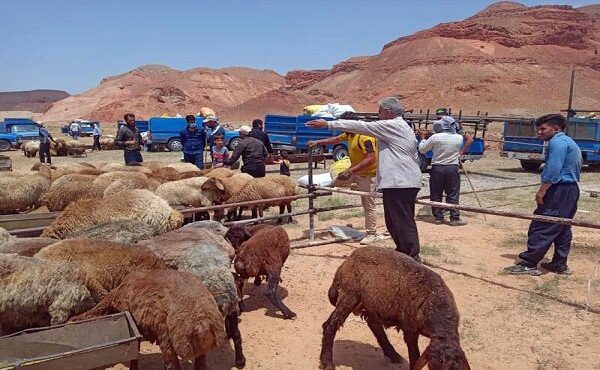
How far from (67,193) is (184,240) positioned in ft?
13.4

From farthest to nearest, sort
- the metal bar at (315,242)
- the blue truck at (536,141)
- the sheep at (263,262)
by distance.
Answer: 1. the blue truck at (536,141)
2. the metal bar at (315,242)
3. the sheep at (263,262)

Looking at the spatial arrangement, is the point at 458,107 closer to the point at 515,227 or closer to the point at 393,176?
the point at 515,227

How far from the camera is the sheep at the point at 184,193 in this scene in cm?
812

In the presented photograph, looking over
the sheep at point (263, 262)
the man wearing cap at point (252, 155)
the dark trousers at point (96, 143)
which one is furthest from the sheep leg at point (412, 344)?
the dark trousers at point (96, 143)

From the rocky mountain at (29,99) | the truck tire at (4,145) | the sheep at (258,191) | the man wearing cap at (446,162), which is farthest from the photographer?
the rocky mountain at (29,99)

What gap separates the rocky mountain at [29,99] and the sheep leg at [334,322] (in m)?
160

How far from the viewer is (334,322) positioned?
404cm

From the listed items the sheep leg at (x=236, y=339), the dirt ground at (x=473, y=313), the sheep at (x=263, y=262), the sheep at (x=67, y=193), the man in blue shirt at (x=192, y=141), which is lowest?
the dirt ground at (x=473, y=313)

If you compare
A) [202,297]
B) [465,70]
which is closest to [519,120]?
[202,297]

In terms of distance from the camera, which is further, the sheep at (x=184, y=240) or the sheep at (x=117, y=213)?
the sheep at (x=117, y=213)

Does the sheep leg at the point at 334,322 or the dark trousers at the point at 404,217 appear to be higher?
the dark trousers at the point at 404,217

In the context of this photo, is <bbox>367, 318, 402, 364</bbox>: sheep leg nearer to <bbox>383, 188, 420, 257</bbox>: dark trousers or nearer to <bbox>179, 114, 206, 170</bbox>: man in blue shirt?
<bbox>383, 188, 420, 257</bbox>: dark trousers

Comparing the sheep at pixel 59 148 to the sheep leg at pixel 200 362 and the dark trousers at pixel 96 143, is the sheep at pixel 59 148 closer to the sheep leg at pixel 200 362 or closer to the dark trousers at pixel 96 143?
the dark trousers at pixel 96 143

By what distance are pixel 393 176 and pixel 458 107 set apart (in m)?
57.6
